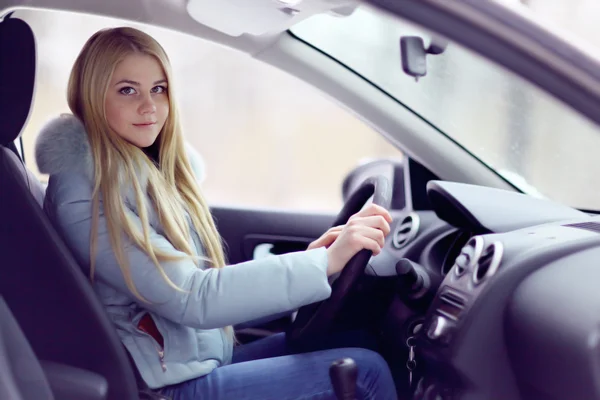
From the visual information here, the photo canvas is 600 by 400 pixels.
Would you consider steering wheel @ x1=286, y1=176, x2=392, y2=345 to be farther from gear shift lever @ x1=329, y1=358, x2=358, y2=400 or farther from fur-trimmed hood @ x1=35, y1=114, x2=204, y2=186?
fur-trimmed hood @ x1=35, y1=114, x2=204, y2=186

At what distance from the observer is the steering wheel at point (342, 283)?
136cm

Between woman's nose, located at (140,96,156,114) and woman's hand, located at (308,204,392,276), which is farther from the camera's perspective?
woman's nose, located at (140,96,156,114)

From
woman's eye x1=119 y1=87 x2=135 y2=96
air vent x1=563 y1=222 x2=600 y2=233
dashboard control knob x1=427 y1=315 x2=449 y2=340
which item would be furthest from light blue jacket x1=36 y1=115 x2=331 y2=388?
air vent x1=563 y1=222 x2=600 y2=233

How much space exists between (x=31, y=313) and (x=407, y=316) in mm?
755

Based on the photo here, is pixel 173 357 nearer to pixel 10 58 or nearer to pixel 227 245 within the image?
pixel 10 58

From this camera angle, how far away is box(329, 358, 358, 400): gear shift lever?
131 centimetres

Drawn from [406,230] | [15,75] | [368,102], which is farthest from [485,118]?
[15,75]

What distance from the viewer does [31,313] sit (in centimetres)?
128

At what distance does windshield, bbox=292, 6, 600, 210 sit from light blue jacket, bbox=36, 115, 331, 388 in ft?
1.83

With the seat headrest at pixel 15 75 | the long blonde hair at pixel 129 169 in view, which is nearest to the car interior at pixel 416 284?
the seat headrest at pixel 15 75

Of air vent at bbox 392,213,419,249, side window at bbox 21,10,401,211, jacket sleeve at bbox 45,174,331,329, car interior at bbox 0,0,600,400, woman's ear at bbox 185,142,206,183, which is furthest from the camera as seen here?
side window at bbox 21,10,401,211

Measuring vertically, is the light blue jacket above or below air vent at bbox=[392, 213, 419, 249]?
above

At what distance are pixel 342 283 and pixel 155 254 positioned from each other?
33cm

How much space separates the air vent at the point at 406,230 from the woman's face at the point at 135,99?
2.13 feet
